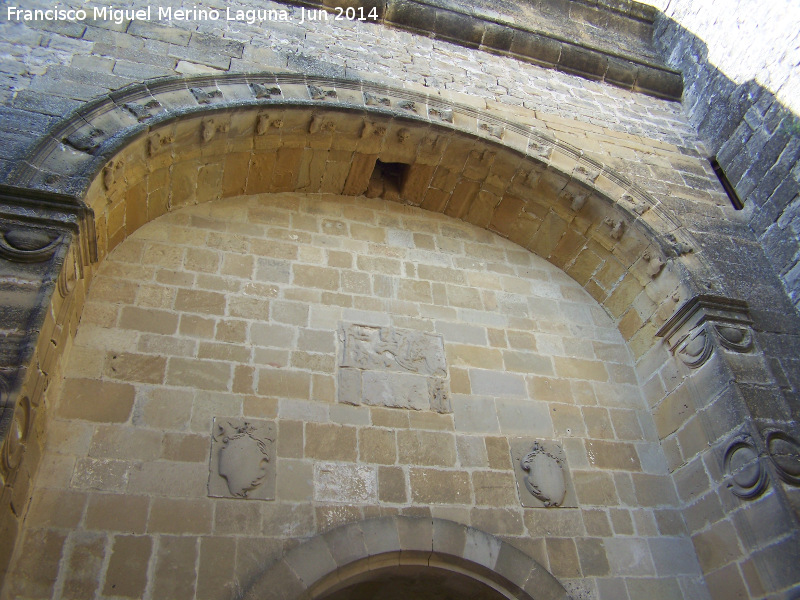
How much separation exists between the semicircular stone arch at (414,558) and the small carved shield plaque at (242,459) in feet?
1.30

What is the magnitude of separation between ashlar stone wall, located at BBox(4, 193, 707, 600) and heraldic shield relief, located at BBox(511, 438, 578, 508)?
0.09 ft

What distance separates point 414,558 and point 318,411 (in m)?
0.96

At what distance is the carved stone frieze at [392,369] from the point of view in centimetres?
385

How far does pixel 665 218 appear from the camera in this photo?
477 cm

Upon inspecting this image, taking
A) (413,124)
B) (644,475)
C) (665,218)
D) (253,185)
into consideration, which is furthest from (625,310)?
(253,185)

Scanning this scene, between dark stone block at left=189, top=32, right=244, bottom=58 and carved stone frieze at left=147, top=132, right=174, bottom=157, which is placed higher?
dark stone block at left=189, top=32, right=244, bottom=58

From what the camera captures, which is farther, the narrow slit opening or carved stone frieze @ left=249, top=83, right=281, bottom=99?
the narrow slit opening

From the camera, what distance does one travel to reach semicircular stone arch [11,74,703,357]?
13.0 ft

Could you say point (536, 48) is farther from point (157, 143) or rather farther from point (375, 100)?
point (157, 143)

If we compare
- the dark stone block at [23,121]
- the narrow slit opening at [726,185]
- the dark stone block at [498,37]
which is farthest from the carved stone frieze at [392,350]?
the dark stone block at [498,37]

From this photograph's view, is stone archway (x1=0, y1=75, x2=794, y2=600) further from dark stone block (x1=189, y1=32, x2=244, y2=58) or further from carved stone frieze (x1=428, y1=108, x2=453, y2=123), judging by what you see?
dark stone block (x1=189, y1=32, x2=244, y2=58)

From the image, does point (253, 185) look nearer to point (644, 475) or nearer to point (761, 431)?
point (644, 475)

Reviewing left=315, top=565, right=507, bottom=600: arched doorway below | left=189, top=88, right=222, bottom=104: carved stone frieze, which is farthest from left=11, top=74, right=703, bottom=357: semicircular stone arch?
left=315, top=565, right=507, bottom=600: arched doorway below

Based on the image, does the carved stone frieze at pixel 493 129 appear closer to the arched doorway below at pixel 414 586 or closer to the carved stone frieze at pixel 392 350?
the carved stone frieze at pixel 392 350
